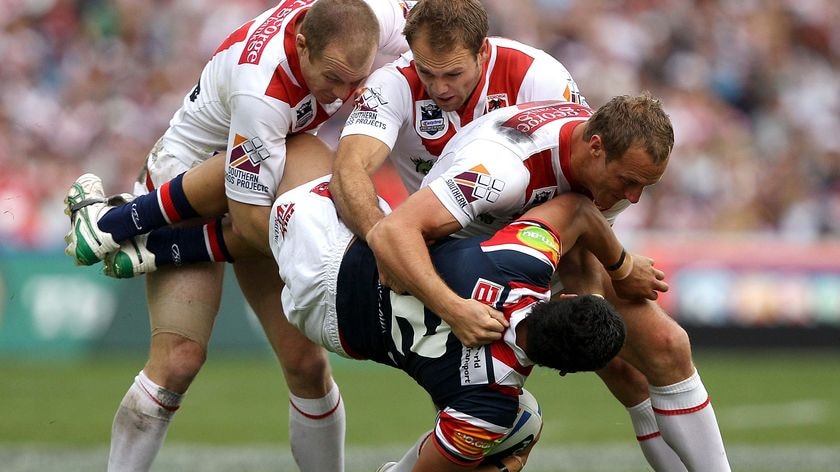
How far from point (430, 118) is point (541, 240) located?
1.31 metres

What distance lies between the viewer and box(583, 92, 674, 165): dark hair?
19.5 ft

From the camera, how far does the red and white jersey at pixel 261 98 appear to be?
6852 mm

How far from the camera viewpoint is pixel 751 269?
50.9 ft

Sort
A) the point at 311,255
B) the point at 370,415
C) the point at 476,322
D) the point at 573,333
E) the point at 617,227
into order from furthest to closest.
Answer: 1. the point at 617,227
2. the point at 370,415
3. the point at 311,255
4. the point at 476,322
5. the point at 573,333

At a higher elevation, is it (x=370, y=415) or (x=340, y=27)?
(x=340, y=27)

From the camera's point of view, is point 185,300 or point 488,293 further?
point 185,300

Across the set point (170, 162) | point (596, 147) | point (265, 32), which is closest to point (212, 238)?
point (170, 162)

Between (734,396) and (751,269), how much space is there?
245 centimetres

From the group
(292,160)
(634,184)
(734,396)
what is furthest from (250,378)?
(634,184)

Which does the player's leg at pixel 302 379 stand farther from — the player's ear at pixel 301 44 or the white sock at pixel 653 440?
the white sock at pixel 653 440

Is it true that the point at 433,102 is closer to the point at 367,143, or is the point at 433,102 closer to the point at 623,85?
the point at 367,143

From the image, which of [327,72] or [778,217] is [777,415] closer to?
[778,217]

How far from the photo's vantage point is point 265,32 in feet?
23.3

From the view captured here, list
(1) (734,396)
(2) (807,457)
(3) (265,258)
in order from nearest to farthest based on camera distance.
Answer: (3) (265,258) → (2) (807,457) → (1) (734,396)
